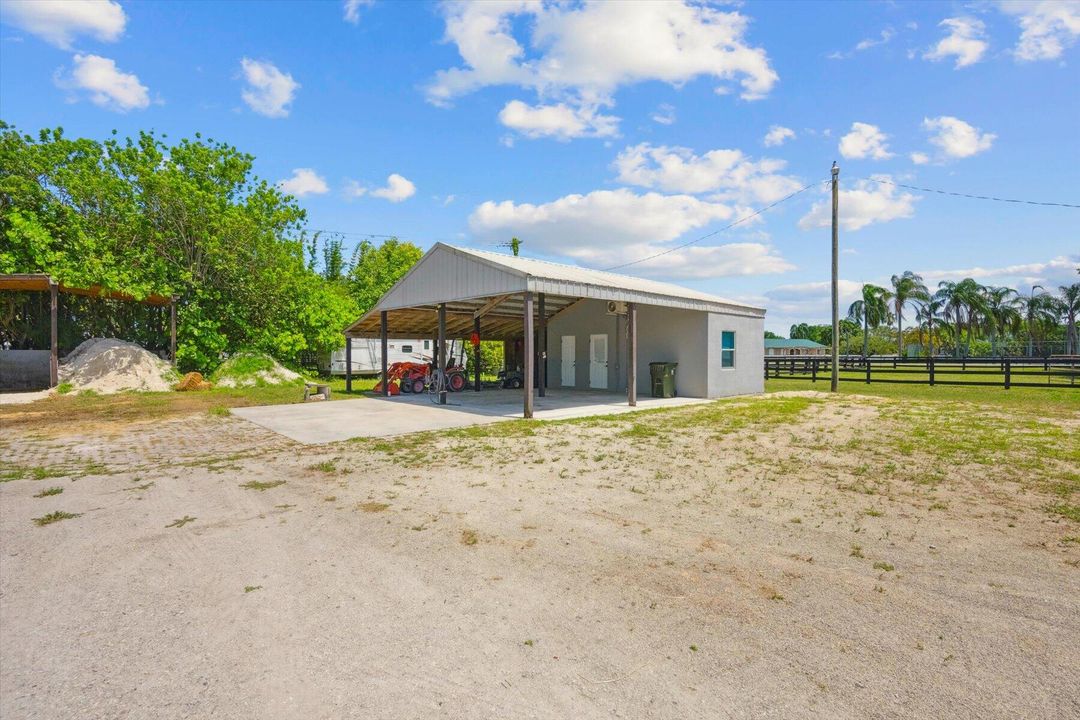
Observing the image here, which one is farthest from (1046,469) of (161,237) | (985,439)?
(161,237)

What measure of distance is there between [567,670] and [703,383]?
14.3 meters

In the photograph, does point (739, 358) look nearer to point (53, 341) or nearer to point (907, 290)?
point (53, 341)

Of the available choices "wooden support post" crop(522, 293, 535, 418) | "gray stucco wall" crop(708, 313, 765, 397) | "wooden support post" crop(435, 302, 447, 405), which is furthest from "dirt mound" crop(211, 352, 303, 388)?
"gray stucco wall" crop(708, 313, 765, 397)

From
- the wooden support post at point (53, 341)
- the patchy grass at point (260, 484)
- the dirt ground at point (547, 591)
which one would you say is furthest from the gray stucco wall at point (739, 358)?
the wooden support post at point (53, 341)

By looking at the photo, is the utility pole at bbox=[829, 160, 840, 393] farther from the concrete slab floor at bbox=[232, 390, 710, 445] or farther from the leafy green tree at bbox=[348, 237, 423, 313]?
the leafy green tree at bbox=[348, 237, 423, 313]

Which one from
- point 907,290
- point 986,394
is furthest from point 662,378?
point 907,290

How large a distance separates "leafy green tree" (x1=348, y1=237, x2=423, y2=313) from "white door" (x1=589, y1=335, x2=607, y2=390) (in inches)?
688

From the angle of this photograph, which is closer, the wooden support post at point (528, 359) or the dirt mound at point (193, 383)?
the wooden support post at point (528, 359)

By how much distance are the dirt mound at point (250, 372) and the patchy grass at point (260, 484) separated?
16.6 metres

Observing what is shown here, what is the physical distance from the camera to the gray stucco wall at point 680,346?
1631 centimetres

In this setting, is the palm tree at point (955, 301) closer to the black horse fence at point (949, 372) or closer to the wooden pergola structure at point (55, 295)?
the black horse fence at point (949, 372)

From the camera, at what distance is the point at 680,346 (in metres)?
16.8

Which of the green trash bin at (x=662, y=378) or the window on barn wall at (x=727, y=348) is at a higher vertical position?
the window on barn wall at (x=727, y=348)

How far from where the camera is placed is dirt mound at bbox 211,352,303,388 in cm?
2133
